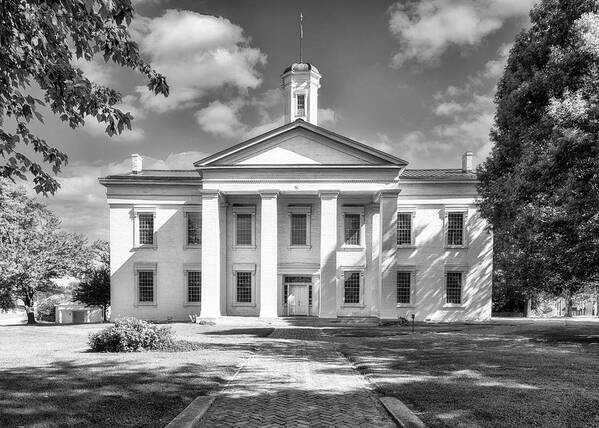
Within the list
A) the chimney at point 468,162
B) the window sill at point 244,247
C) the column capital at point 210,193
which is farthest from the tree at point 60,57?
the chimney at point 468,162

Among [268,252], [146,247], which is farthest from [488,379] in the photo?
[146,247]

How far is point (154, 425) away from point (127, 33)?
5.65 metres

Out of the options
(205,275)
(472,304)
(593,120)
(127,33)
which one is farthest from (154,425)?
(472,304)

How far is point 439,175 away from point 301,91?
486 inches

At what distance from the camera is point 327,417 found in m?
7.40

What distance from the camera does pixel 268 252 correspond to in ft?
98.6

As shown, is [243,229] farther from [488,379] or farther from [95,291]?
[488,379]

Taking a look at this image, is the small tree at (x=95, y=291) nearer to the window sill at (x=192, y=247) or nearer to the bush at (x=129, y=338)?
the window sill at (x=192, y=247)

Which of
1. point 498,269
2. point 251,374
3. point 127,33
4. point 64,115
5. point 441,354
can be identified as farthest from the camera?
point 498,269

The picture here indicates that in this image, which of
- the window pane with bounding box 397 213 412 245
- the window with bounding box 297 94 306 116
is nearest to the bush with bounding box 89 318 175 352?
the window pane with bounding box 397 213 412 245

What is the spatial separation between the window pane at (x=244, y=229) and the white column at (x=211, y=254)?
2720 mm

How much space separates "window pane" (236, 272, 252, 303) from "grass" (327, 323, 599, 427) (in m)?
14.4

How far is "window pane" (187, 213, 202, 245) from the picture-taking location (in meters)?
33.0

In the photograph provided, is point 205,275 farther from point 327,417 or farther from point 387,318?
point 327,417
